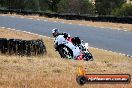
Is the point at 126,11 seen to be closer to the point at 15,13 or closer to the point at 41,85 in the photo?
the point at 15,13

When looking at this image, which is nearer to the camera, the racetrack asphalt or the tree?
the racetrack asphalt

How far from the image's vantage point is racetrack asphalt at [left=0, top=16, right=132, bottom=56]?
85.1ft

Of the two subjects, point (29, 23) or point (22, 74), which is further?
point (29, 23)

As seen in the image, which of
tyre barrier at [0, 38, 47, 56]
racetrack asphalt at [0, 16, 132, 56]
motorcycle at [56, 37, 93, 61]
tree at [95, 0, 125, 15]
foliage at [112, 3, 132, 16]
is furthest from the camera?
tree at [95, 0, 125, 15]

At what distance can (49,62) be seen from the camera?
37.1 ft

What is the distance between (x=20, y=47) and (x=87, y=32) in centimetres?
1471

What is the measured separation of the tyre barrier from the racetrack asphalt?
683cm

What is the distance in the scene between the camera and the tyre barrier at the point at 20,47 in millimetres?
16750

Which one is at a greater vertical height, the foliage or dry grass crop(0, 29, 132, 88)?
dry grass crop(0, 29, 132, 88)

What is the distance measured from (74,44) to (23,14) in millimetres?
25773

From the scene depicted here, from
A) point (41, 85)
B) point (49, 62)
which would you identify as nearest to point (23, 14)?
point (49, 62)

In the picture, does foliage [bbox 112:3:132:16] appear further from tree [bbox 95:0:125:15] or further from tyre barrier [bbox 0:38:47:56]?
tyre barrier [bbox 0:38:47:56]

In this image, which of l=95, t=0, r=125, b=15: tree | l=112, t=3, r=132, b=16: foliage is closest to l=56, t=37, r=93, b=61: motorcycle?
l=112, t=3, r=132, b=16: foliage

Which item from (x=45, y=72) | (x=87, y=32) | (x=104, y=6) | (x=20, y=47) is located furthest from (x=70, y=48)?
(x=104, y=6)
